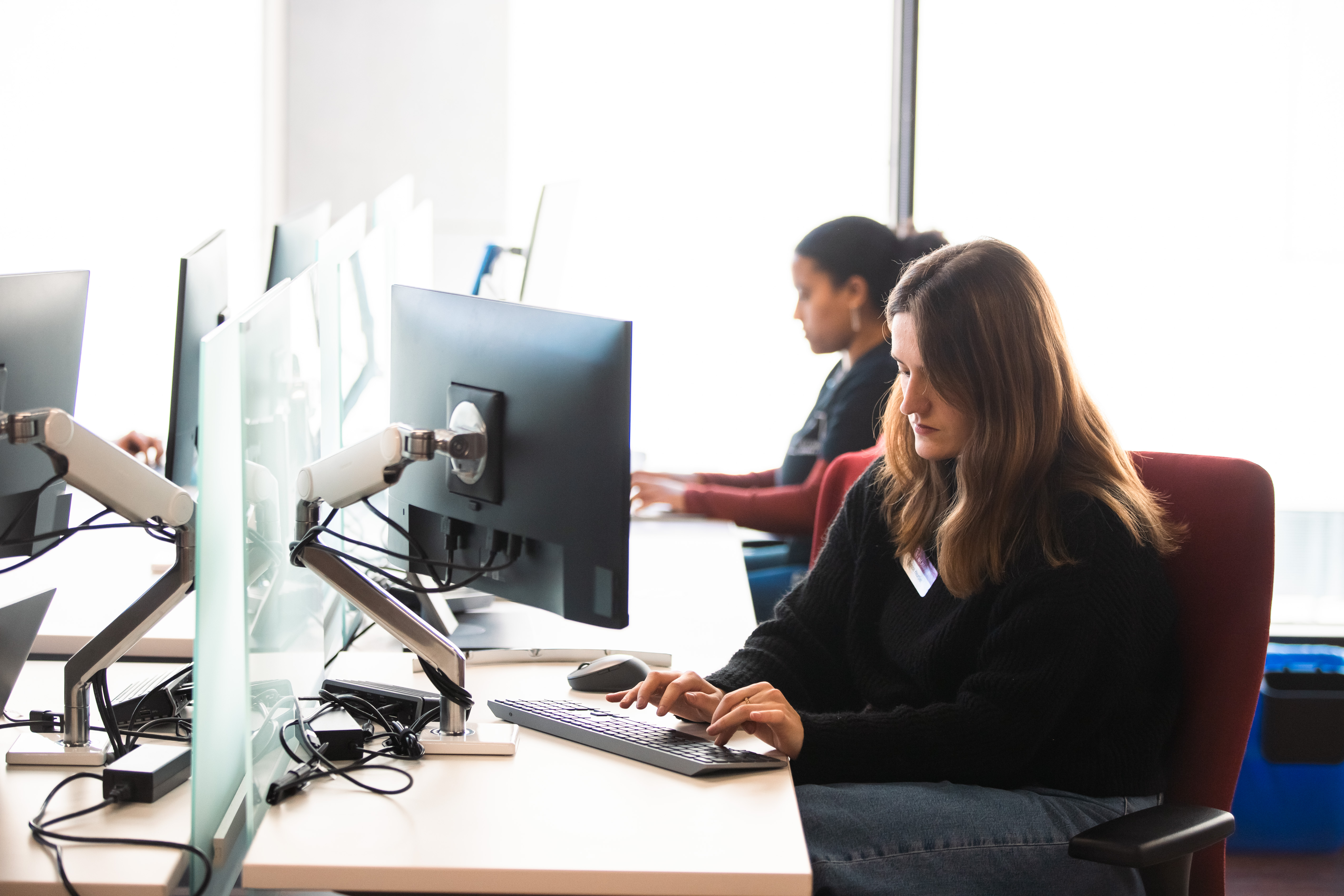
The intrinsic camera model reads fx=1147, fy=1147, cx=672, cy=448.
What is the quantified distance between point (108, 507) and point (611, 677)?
0.61 metres

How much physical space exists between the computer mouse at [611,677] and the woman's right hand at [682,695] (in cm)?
9

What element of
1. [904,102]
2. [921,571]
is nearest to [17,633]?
[921,571]

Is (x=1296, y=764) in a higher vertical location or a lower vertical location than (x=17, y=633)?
lower

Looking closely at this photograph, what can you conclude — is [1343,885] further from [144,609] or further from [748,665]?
[144,609]

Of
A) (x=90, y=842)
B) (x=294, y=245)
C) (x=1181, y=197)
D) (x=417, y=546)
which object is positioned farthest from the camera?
(x=1181, y=197)

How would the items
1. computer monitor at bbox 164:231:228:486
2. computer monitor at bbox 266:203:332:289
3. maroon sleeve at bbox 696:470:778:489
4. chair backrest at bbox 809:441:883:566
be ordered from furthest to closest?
maroon sleeve at bbox 696:470:778:489 → computer monitor at bbox 266:203:332:289 → chair backrest at bbox 809:441:883:566 → computer monitor at bbox 164:231:228:486

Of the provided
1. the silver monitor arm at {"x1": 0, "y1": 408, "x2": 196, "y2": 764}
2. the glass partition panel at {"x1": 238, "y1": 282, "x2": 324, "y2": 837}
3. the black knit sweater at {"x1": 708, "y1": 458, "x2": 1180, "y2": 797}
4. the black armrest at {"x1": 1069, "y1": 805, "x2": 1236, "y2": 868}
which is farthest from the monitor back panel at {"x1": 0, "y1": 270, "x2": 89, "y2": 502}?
the black armrest at {"x1": 1069, "y1": 805, "x2": 1236, "y2": 868}

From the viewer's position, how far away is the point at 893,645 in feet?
4.95

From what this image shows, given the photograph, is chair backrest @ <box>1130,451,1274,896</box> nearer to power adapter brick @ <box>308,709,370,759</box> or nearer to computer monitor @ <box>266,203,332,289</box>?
power adapter brick @ <box>308,709,370,759</box>

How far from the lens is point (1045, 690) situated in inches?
50.1

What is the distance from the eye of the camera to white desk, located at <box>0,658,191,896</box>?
0.95 m

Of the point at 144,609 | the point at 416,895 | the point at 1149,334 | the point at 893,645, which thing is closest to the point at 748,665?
the point at 893,645

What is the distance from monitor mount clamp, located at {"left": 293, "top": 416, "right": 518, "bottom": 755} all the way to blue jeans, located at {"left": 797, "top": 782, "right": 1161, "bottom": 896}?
1.17ft

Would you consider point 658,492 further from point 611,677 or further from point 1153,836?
point 1153,836
